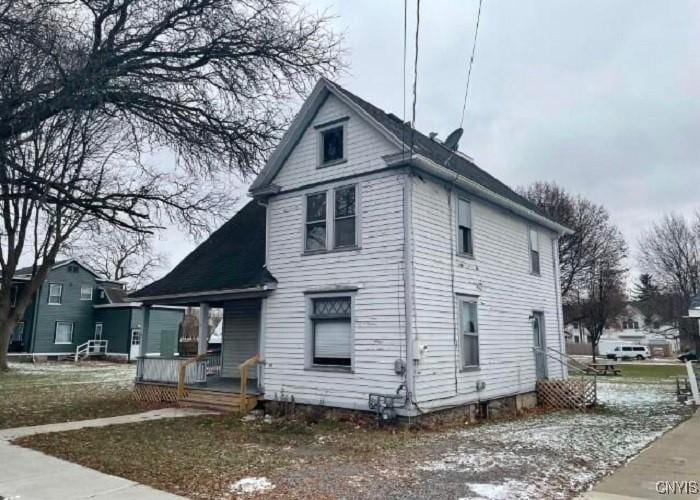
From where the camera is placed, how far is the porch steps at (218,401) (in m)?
12.7

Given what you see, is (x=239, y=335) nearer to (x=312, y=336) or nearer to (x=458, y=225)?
(x=312, y=336)

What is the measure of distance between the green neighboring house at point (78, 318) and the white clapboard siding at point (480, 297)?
90.0ft

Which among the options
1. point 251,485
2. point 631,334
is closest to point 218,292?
point 251,485

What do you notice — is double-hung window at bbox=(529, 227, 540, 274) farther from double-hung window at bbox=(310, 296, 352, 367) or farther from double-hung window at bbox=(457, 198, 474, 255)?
double-hung window at bbox=(310, 296, 352, 367)

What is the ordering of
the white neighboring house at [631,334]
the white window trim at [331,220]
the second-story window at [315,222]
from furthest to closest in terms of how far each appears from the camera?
the white neighboring house at [631,334], the second-story window at [315,222], the white window trim at [331,220]

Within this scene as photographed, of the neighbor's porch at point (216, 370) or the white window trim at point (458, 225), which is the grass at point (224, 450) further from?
the white window trim at point (458, 225)

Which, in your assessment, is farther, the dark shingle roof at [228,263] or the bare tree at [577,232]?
the bare tree at [577,232]

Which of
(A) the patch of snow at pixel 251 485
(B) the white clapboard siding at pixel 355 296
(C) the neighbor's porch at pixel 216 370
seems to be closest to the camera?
(A) the patch of snow at pixel 251 485

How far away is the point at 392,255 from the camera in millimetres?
11148

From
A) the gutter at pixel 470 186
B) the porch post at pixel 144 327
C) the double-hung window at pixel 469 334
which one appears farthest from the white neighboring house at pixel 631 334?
the porch post at pixel 144 327

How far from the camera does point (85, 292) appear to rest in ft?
131

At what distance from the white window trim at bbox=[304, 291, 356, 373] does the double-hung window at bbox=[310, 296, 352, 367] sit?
0.05 m

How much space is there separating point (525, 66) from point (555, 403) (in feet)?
32.9

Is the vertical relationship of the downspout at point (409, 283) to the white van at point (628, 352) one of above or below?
above
